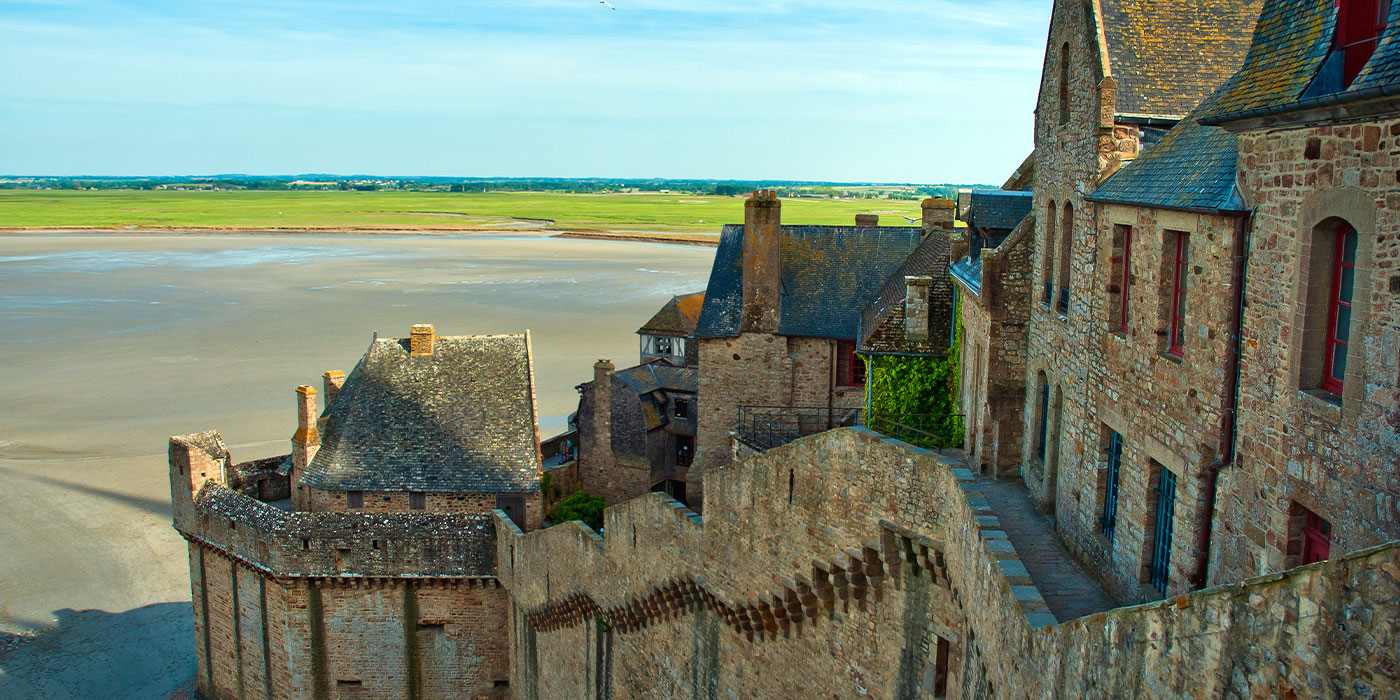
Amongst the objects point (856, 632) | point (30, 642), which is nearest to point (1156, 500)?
point (856, 632)

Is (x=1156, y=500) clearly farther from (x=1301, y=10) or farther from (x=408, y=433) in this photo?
(x=408, y=433)

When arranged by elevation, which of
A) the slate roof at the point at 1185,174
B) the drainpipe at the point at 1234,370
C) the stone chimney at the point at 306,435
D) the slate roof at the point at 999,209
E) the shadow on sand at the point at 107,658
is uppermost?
Result: the slate roof at the point at 1185,174

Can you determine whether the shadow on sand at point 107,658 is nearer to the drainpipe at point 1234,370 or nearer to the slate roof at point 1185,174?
the slate roof at point 1185,174

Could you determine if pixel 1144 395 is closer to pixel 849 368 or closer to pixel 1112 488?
pixel 1112 488

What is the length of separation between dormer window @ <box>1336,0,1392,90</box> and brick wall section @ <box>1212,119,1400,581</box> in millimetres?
633

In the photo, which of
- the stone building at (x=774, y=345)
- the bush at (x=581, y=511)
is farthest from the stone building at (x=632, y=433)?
the stone building at (x=774, y=345)

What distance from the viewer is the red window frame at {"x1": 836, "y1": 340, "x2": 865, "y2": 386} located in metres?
27.0

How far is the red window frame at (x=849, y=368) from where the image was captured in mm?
26984

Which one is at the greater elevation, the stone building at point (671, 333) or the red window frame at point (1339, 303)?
the red window frame at point (1339, 303)

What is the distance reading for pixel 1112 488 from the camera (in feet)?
41.0

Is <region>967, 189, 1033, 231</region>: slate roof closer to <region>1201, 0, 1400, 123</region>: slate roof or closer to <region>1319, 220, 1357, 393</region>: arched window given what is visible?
<region>1201, 0, 1400, 123</region>: slate roof

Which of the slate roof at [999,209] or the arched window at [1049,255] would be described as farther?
the slate roof at [999,209]

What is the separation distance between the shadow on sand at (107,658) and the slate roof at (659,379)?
13266mm

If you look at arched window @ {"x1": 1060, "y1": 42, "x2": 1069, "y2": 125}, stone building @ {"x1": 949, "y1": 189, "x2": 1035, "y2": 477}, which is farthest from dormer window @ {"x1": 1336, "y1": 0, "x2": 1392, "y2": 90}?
stone building @ {"x1": 949, "y1": 189, "x2": 1035, "y2": 477}
